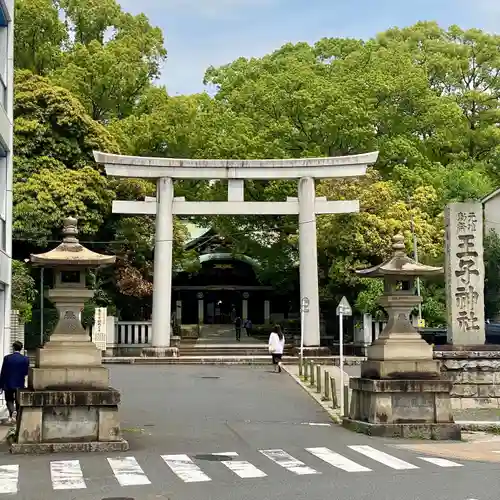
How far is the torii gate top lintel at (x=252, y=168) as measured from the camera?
34969 millimetres

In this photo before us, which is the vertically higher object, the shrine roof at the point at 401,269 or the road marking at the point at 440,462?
the shrine roof at the point at 401,269

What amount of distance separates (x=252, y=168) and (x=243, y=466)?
24.2m

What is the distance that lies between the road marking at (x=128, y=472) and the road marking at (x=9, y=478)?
1410mm

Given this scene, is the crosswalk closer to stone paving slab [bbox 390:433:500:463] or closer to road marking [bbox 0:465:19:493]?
road marking [bbox 0:465:19:493]

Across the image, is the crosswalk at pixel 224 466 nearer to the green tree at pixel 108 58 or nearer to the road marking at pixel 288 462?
the road marking at pixel 288 462

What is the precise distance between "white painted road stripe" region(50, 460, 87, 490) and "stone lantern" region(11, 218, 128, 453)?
1253mm

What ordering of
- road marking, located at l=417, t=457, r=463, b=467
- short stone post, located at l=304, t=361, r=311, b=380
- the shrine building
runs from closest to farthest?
1. road marking, located at l=417, t=457, r=463, b=467
2. short stone post, located at l=304, t=361, r=311, b=380
3. the shrine building

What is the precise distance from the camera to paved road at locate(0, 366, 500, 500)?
10117 millimetres

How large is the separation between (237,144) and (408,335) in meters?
26.4

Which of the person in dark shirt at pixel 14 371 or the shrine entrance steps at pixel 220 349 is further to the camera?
the shrine entrance steps at pixel 220 349

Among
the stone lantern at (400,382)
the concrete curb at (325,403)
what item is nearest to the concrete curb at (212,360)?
the concrete curb at (325,403)

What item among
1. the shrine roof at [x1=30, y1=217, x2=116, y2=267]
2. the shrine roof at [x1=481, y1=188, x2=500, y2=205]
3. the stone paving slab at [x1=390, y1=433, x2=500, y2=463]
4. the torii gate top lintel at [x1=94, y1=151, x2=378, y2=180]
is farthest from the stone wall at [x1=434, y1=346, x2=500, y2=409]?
the shrine roof at [x1=481, y1=188, x2=500, y2=205]

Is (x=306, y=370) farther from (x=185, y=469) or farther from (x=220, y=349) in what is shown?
(x=185, y=469)

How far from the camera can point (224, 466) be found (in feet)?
40.1
